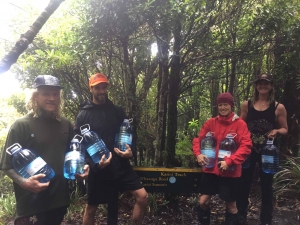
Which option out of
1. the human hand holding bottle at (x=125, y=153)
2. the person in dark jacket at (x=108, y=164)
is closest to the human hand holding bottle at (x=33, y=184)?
the person in dark jacket at (x=108, y=164)

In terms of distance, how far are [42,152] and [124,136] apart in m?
1.18

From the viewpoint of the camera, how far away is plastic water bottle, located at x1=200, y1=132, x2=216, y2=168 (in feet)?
12.2

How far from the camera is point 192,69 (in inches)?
199

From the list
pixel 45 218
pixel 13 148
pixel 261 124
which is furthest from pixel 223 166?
pixel 13 148

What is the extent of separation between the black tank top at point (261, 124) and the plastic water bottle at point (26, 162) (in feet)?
9.21

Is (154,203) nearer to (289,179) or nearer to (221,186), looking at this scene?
(221,186)

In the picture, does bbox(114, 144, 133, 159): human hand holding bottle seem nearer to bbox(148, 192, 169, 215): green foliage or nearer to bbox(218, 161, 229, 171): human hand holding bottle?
bbox(218, 161, 229, 171): human hand holding bottle

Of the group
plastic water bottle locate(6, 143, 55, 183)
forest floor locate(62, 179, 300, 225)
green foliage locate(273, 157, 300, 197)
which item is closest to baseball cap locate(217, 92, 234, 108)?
forest floor locate(62, 179, 300, 225)

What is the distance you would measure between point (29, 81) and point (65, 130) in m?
2.25

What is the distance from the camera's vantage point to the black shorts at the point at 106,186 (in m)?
3.71

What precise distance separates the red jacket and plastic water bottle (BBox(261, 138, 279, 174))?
1.59 feet

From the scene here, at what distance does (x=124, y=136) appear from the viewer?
368 centimetres

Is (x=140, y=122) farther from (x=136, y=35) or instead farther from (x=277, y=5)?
(x=277, y=5)

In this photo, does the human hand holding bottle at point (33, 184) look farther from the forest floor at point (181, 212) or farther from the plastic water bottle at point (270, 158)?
the plastic water bottle at point (270, 158)
